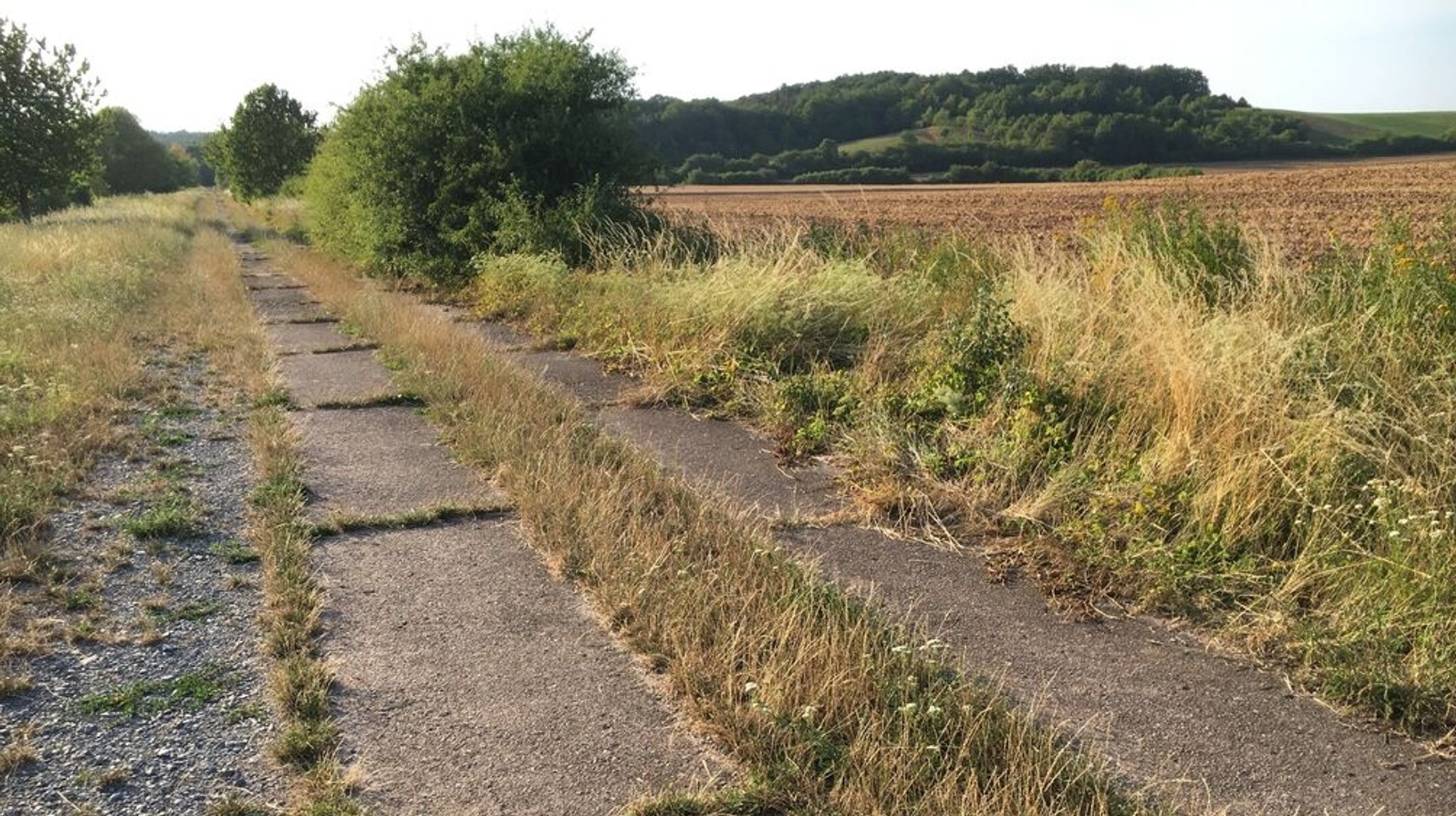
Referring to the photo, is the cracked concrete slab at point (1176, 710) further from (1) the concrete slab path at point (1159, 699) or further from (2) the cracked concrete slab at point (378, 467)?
(2) the cracked concrete slab at point (378, 467)

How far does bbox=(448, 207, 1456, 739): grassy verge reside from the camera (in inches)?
138

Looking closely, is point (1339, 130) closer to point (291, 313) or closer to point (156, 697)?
point (291, 313)

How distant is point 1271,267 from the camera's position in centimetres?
595

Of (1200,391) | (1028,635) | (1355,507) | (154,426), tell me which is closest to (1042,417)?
(1200,391)

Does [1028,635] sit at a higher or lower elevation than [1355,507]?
lower

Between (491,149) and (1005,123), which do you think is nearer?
(491,149)

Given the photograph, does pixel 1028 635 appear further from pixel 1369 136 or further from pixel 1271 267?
pixel 1369 136

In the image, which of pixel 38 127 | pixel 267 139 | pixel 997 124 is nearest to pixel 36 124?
pixel 38 127

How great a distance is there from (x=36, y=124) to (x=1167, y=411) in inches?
1283

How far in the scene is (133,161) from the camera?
68875 mm

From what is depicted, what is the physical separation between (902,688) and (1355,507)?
2.27 meters

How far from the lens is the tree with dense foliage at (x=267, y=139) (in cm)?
4303

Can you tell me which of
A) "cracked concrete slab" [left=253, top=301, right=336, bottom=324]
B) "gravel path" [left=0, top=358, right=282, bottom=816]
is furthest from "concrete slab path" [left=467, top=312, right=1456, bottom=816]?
"cracked concrete slab" [left=253, top=301, right=336, bottom=324]

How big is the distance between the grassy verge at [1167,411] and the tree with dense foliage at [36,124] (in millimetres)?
27817
